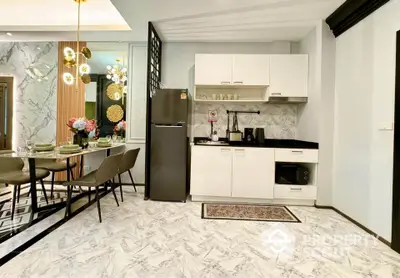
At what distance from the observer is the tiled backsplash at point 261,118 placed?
14.1 feet

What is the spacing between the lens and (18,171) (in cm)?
331

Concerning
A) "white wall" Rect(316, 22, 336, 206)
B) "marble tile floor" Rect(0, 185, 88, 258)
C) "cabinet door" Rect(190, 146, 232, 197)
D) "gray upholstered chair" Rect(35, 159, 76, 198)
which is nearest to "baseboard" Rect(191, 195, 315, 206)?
"cabinet door" Rect(190, 146, 232, 197)

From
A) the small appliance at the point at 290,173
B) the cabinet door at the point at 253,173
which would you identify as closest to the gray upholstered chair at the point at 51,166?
the cabinet door at the point at 253,173

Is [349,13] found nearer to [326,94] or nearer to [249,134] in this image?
[326,94]

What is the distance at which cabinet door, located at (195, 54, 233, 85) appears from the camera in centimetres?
388

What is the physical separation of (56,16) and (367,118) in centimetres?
506

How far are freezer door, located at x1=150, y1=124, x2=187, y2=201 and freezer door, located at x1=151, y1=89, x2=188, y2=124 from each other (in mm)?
120

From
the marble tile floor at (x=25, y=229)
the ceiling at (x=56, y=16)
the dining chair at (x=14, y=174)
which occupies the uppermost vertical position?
the ceiling at (x=56, y=16)

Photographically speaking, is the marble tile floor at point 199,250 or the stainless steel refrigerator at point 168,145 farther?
the stainless steel refrigerator at point 168,145

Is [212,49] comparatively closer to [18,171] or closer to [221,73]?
[221,73]

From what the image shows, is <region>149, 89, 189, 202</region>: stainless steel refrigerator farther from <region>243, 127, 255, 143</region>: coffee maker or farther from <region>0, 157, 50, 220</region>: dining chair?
<region>0, 157, 50, 220</region>: dining chair

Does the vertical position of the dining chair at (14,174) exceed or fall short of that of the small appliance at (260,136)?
it falls short

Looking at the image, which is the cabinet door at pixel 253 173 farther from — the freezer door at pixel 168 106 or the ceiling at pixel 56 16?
the ceiling at pixel 56 16

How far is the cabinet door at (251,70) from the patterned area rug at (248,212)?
6.37ft
